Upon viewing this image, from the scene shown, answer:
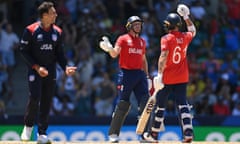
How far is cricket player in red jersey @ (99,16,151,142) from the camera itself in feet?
51.0

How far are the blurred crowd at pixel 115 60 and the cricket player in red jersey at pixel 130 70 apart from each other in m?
6.53

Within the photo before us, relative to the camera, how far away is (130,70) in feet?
51.1

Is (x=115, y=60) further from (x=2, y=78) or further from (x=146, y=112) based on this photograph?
(x=146, y=112)

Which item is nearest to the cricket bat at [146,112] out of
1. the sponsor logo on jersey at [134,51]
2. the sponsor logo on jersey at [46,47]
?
the sponsor logo on jersey at [134,51]

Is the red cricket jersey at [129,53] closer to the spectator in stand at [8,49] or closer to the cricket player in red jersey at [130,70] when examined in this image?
the cricket player in red jersey at [130,70]

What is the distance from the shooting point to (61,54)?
46.7 feet

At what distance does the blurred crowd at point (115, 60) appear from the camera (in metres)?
22.9

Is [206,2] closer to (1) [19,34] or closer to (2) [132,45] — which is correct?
(1) [19,34]

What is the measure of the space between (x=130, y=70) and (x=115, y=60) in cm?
896

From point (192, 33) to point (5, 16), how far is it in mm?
11991

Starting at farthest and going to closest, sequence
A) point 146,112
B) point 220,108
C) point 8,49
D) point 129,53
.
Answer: point 8,49 < point 220,108 < point 129,53 < point 146,112

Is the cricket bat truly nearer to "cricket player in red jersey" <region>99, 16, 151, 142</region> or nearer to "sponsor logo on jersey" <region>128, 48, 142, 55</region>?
"cricket player in red jersey" <region>99, 16, 151, 142</region>

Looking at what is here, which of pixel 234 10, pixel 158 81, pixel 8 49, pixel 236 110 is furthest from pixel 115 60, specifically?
pixel 158 81

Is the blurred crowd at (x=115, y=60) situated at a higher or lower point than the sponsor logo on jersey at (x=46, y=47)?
lower
